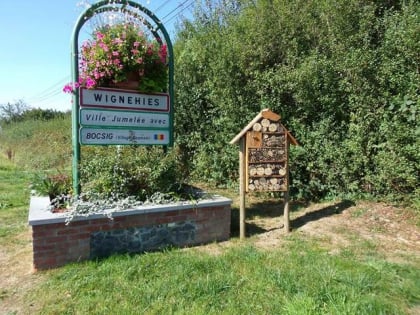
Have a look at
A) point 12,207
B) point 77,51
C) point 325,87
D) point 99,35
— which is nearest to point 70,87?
point 77,51

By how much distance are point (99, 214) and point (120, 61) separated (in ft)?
5.94

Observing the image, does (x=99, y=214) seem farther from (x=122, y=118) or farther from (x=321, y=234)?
(x=321, y=234)

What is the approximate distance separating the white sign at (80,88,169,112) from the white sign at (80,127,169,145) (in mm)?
290

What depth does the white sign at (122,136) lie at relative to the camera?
3.92 metres

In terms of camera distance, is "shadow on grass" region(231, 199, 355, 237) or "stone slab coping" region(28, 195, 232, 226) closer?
"stone slab coping" region(28, 195, 232, 226)

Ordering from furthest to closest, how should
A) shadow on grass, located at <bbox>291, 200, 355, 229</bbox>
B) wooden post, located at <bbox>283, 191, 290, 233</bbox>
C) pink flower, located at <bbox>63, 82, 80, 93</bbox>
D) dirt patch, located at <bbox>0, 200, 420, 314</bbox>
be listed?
1. shadow on grass, located at <bbox>291, 200, 355, 229</bbox>
2. wooden post, located at <bbox>283, 191, 290, 233</bbox>
3. pink flower, located at <bbox>63, 82, 80, 93</bbox>
4. dirt patch, located at <bbox>0, 200, 420, 314</bbox>

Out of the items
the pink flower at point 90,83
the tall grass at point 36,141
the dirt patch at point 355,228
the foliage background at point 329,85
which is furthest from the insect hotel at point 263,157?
the tall grass at point 36,141

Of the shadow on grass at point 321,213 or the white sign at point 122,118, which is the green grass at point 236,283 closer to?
the shadow on grass at point 321,213

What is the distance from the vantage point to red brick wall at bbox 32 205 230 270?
321cm

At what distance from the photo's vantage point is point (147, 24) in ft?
14.6

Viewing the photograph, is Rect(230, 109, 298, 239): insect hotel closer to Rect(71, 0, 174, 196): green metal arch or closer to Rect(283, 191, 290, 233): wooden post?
Rect(283, 191, 290, 233): wooden post

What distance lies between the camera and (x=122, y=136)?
13.6 feet

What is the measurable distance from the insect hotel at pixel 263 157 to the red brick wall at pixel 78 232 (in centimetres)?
68

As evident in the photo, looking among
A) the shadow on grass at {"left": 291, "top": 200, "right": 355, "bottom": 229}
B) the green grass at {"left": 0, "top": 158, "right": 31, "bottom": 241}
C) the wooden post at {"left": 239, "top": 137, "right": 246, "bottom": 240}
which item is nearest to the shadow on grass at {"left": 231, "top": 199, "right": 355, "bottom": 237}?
the shadow on grass at {"left": 291, "top": 200, "right": 355, "bottom": 229}
